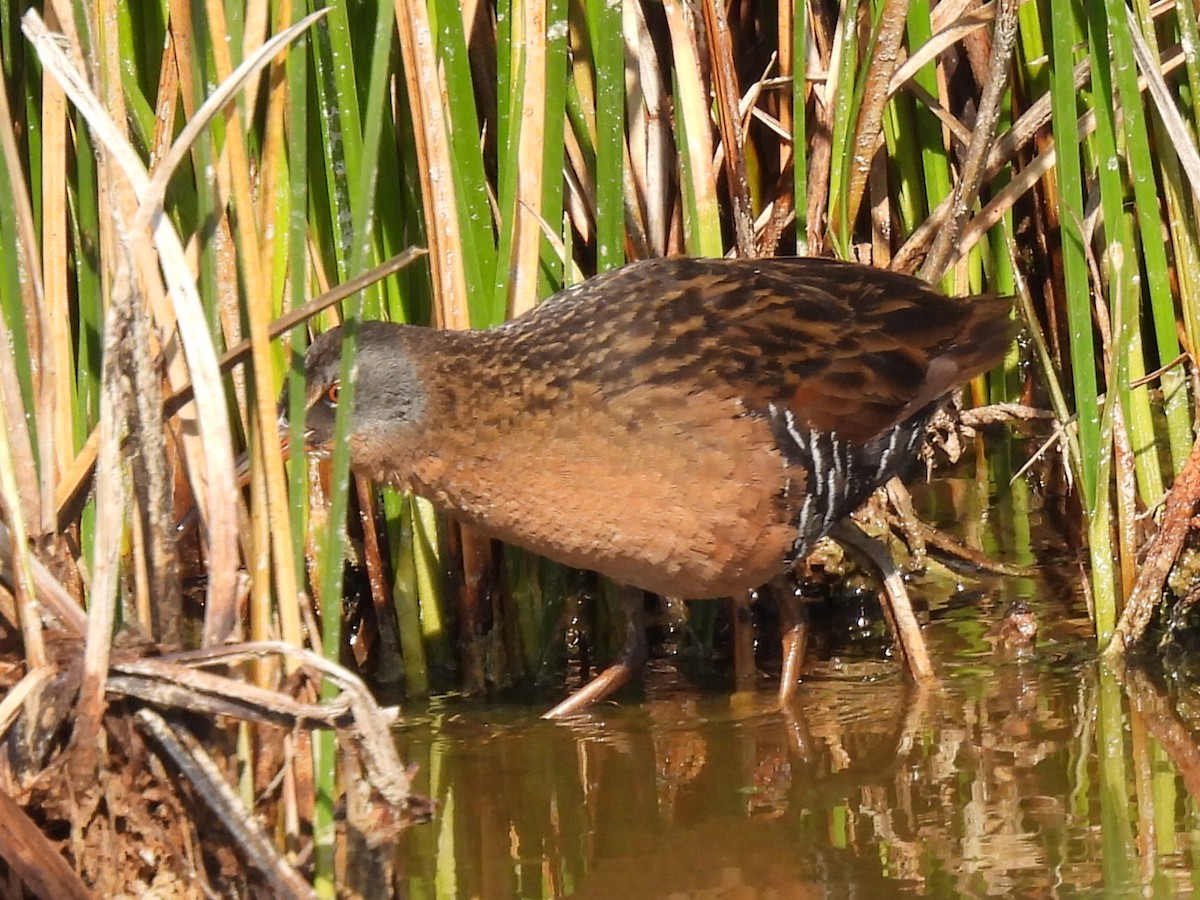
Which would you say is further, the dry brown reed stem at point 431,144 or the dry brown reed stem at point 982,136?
the dry brown reed stem at point 982,136

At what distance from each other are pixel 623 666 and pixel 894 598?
1.85ft

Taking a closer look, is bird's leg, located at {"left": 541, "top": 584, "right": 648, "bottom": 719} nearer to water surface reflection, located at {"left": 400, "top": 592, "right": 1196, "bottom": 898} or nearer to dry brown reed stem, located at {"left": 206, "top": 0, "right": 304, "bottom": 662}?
water surface reflection, located at {"left": 400, "top": 592, "right": 1196, "bottom": 898}

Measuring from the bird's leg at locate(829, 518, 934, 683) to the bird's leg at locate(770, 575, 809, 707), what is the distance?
0.52 ft

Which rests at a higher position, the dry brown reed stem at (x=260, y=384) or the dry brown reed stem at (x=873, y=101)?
the dry brown reed stem at (x=873, y=101)

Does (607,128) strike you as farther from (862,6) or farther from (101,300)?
(101,300)

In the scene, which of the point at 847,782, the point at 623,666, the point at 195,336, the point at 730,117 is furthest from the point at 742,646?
the point at 195,336

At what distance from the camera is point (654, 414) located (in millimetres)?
3041

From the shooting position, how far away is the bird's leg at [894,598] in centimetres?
338

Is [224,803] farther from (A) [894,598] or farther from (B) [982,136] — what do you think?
(B) [982,136]

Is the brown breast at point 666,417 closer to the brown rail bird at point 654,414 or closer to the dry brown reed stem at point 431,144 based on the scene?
the brown rail bird at point 654,414

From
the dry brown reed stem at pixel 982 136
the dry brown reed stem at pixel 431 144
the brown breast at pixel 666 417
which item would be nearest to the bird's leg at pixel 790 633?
the brown breast at pixel 666 417

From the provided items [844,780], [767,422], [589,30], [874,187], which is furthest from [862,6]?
[844,780]

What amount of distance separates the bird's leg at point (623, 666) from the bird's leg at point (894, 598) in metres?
0.44

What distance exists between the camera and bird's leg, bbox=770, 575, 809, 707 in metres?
3.38
